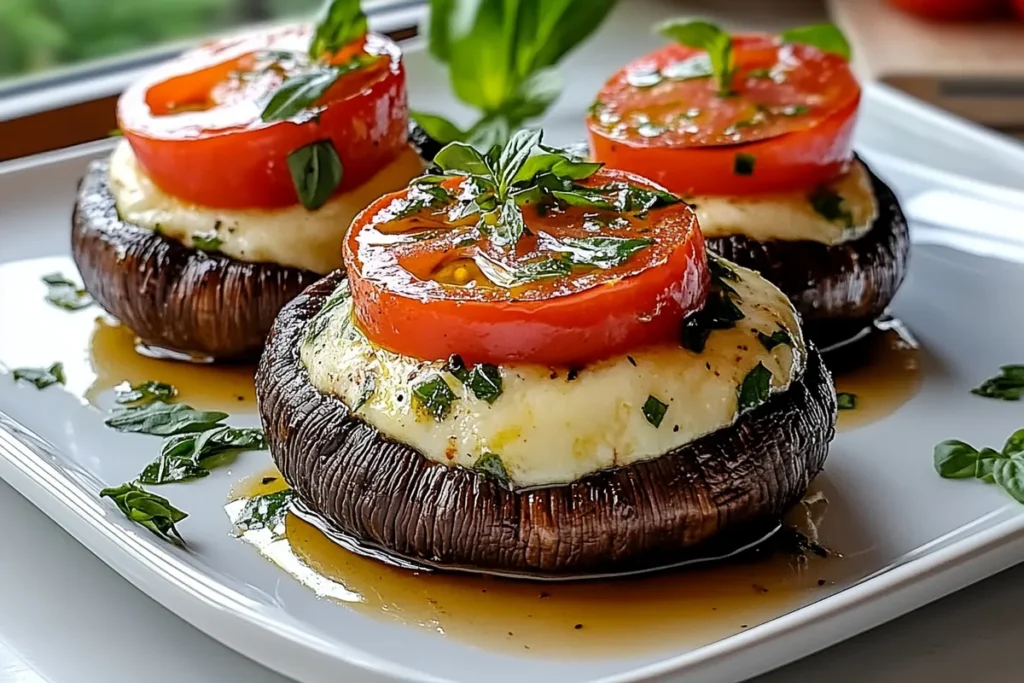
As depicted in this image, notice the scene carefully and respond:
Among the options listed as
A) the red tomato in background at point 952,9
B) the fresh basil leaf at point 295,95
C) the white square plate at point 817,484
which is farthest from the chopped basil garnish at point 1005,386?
the red tomato in background at point 952,9

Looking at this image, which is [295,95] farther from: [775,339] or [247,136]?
[775,339]

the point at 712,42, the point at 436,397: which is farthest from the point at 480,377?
the point at 712,42

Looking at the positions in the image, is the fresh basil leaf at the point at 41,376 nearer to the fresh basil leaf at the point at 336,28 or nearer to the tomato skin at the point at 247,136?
the tomato skin at the point at 247,136

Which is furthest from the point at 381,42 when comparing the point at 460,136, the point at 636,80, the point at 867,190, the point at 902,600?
the point at 902,600

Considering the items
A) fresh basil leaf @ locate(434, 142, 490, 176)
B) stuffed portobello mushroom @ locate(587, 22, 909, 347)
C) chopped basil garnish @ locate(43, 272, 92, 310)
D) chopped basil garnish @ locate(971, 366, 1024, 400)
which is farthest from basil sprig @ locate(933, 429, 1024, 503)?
chopped basil garnish @ locate(43, 272, 92, 310)

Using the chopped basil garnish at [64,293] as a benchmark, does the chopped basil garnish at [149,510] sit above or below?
above

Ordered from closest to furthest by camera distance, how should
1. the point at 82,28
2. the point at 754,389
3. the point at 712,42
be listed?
the point at 754,389, the point at 712,42, the point at 82,28

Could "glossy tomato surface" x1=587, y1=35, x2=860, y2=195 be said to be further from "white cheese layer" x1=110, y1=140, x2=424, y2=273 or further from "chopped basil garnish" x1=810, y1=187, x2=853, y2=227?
"white cheese layer" x1=110, y1=140, x2=424, y2=273
